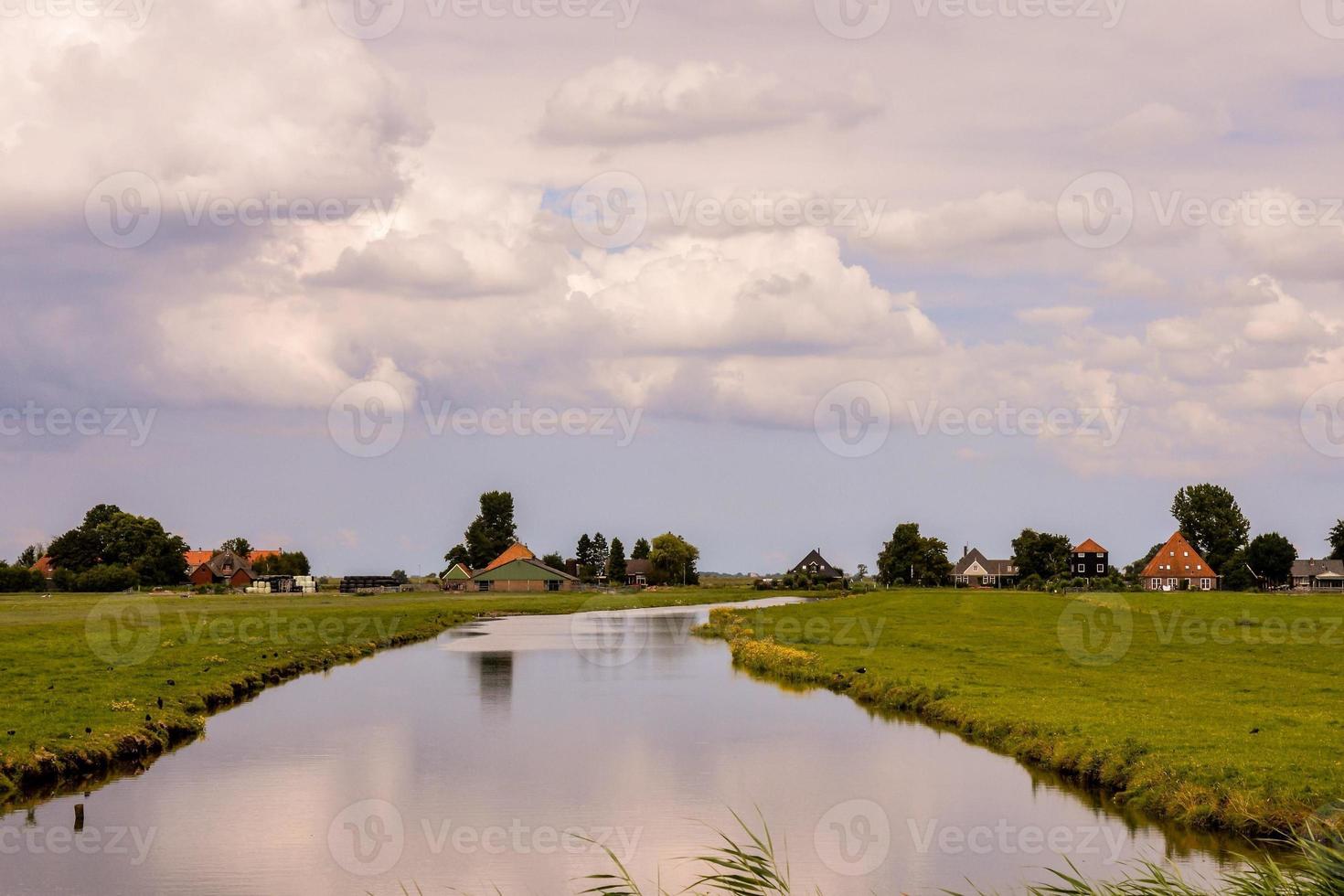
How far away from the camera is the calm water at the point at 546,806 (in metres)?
25.3

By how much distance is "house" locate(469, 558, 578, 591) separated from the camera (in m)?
190

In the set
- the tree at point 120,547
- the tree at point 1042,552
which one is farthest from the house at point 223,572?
the tree at point 1042,552

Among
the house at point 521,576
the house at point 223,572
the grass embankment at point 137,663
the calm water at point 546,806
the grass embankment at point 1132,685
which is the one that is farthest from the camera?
the house at point 223,572

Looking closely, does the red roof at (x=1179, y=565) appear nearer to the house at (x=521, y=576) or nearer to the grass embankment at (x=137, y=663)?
the house at (x=521, y=576)

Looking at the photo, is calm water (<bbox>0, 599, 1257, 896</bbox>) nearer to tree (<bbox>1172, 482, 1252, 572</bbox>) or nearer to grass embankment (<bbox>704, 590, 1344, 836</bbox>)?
grass embankment (<bbox>704, 590, 1344, 836</bbox>)

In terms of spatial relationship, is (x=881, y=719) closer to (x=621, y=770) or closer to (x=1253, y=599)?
(x=621, y=770)

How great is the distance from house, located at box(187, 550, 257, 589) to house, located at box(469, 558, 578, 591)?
116ft

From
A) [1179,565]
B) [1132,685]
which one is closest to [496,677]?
[1132,685]

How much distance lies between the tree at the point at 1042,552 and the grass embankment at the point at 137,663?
94.3m

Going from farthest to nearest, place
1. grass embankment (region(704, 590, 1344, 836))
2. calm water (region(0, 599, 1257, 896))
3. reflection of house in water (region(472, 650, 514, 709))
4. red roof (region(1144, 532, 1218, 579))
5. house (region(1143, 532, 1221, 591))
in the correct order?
red roof (region(1144, 532, 1218, 579)) → house (region(1143, 532, 1221, 591)) → reflection of house in water (region(472, 650, 514, 709)) → grass embankment (region(704, 590, 1344, 836)) → calm water (region(0, 599, 1257, 896))

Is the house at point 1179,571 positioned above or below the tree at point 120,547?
below

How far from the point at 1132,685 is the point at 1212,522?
160m

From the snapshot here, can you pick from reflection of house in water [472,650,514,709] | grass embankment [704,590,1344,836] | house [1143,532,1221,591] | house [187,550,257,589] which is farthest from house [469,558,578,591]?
reflection of house in water [472,650,514,709]

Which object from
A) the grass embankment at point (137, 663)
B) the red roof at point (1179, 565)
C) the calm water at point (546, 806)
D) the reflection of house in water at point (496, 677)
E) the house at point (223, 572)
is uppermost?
the house at point (223, 572)
